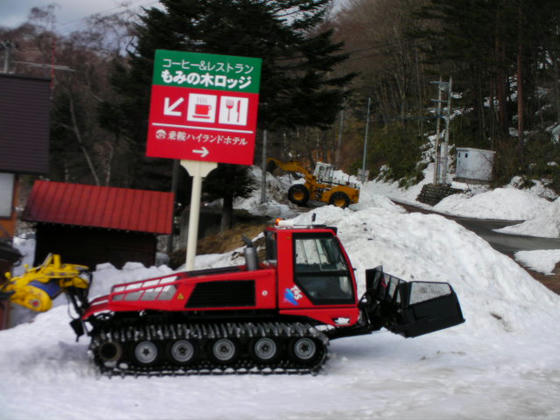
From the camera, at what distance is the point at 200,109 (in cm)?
1368

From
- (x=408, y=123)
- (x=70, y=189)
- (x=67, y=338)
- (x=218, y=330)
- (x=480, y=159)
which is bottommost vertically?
(x=67, y=338)

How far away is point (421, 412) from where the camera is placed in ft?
25.5

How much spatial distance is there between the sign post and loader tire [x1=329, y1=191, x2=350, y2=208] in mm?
18974

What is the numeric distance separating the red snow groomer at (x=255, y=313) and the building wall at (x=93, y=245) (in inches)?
453

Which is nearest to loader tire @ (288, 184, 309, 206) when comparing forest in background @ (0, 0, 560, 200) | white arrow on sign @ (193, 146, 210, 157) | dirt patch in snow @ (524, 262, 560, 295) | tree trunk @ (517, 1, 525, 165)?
forest in background @ (0, 0, 560, 200)

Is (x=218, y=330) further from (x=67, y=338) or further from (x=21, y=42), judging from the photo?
(x=21, y=42)

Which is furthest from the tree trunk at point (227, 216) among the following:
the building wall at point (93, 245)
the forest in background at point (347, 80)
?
the building wall at point (93, 245)

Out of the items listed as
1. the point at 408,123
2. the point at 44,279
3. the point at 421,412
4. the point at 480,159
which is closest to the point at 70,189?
the point at 44,279

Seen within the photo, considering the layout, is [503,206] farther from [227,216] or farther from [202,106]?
[202,106]

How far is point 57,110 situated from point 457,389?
3428 centimetres

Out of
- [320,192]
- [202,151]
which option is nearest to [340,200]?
[320,192]

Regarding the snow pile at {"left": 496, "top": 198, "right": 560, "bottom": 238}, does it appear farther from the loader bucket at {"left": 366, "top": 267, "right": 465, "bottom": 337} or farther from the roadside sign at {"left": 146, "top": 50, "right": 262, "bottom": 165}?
the loader bucket at {"left": 366, "top": 267, "right": 465, "bottom": 337}

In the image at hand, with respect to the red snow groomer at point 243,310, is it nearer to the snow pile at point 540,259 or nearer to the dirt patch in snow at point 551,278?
the dirt patch in snow at point 551,278

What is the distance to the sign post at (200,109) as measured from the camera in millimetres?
13586
